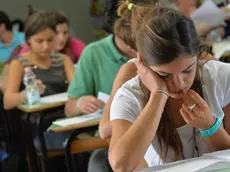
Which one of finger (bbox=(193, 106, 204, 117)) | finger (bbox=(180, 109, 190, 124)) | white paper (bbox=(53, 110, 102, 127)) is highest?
finger (bbox=(193, 106, 204, 117))

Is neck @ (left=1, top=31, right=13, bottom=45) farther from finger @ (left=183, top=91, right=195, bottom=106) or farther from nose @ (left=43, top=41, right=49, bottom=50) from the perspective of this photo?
finger @ (left=183, top=91, right=195, bottom=106)

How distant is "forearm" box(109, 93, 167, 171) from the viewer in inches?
50.6

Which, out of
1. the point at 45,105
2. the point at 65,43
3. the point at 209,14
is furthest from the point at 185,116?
the point at 65,43


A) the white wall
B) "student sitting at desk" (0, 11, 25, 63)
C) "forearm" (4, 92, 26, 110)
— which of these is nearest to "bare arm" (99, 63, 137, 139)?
"forearm" (4, 92, 26, 110)

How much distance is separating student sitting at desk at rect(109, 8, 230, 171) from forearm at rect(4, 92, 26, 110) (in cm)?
145

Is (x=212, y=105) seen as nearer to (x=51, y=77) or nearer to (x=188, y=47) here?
(x=188, y=47)

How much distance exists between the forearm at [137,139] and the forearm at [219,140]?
0.58 ft

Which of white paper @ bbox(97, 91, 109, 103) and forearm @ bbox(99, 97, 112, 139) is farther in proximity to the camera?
white paper @ bbox(97, 91, 109, 103)

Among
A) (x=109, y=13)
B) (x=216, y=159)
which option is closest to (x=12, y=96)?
(x=109, y=13)

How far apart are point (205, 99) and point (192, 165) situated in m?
0.31

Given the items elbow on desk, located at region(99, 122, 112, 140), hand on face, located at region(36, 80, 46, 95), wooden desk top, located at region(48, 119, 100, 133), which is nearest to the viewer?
elbow on desk, located at region(99, 122, 112, 140)

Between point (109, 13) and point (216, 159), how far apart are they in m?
1.09

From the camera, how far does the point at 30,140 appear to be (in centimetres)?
282

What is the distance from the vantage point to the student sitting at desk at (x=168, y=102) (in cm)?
127
